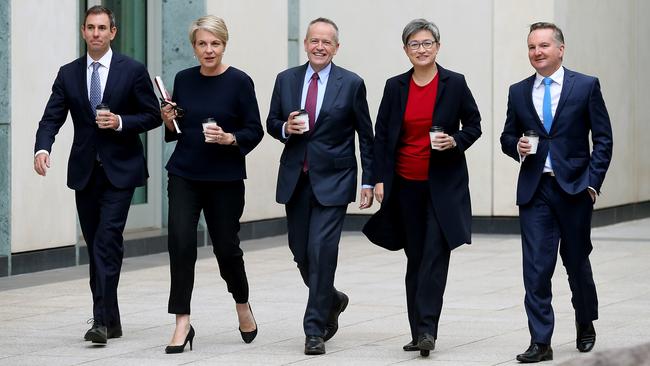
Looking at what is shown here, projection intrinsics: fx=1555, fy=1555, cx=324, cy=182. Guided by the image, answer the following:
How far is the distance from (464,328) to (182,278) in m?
1.92

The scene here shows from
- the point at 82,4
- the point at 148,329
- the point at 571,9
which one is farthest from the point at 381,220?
the point at 571,9

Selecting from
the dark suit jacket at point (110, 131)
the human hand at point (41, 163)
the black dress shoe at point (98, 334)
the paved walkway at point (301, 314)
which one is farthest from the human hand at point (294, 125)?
the black dress shoe at point (98, 334)

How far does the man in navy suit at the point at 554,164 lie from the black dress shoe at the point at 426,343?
1.74 ft

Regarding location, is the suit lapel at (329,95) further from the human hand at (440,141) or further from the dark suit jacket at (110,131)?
the dark suit jacket at (110,131)

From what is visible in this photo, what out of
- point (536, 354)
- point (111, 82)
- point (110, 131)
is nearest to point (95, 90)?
point (111, 82)

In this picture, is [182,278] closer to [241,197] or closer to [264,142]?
[241,197]

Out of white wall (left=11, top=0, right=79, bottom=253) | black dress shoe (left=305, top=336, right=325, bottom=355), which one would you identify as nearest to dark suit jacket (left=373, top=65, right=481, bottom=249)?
black dress shoe (left=305, top=336, right=325, bottom=355)

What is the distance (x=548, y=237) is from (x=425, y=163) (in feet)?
2.56

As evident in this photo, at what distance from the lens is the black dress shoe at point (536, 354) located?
320 inches

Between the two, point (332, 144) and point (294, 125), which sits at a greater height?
point (294, 125)

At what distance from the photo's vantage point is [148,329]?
9.54m

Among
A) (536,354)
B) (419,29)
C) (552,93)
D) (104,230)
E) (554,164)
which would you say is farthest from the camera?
(104,230)

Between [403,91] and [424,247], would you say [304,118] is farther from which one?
[424,247]

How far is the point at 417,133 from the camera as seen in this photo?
336 inches
